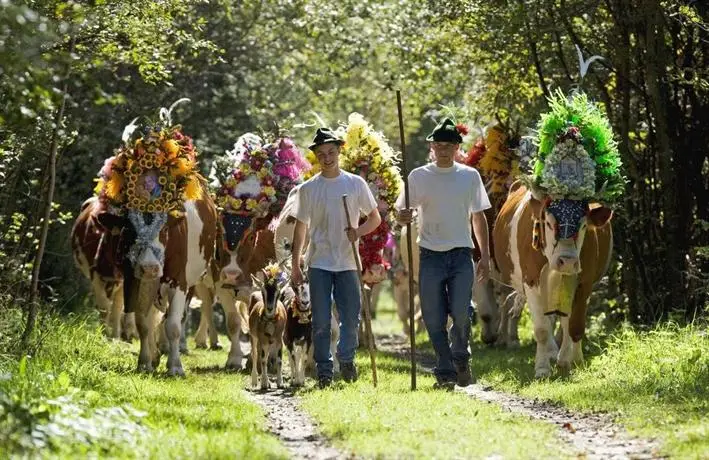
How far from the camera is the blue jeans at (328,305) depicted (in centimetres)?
1445

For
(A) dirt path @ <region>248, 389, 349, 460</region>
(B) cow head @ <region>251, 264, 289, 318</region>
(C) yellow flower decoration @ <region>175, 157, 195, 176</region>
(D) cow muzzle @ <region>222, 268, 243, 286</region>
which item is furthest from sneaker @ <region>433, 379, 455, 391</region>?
(D) cow muzzle @ <region>222, 268, 243, 286</region>

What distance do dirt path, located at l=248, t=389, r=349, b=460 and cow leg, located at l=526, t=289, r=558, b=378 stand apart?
2.65 metres

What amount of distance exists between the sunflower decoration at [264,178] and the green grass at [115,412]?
2.65m

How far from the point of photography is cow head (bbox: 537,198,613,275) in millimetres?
14867

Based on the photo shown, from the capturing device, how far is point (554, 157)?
14992 millimetres

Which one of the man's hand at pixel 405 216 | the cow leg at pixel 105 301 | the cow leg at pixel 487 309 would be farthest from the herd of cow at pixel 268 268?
the cow leg at pixel 105 301

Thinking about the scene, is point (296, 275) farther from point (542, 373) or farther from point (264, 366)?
point (542, 373)

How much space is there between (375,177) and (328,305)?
351 centimetres

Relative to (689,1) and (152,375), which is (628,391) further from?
(689,1)

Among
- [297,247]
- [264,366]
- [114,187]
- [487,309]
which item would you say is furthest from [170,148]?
[487,309]

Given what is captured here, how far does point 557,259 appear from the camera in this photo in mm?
14891

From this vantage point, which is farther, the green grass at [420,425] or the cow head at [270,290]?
the cow head at [270,290]

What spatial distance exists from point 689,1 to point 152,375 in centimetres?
761

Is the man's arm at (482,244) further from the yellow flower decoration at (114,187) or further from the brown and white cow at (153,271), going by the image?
the yellow flower decoration at (114,187)
